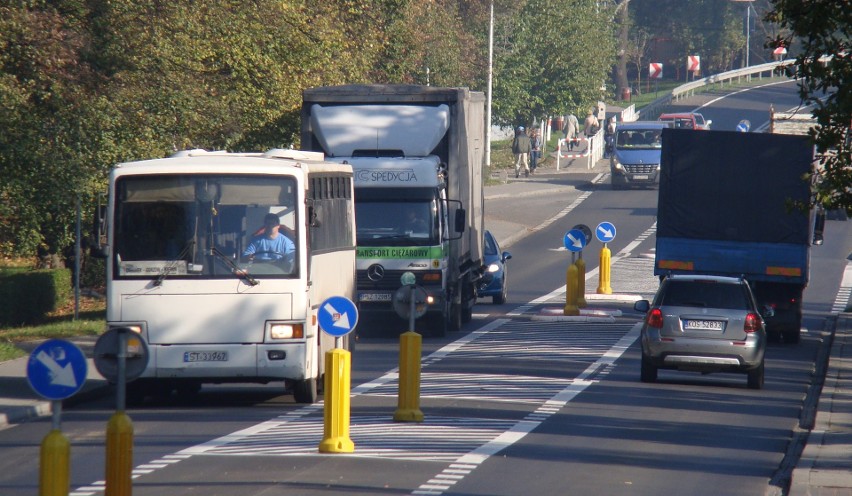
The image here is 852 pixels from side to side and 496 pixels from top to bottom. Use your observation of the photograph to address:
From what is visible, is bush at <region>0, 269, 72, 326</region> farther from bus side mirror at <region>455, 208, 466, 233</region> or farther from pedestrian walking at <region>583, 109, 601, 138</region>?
pedestrian walking at <region>583, 109, 601, 138</region>

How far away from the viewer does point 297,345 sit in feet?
51.3

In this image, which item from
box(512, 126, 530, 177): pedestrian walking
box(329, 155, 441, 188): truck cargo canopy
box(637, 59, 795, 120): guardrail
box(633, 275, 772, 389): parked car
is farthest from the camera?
box(637, 59, 795, 120): guardrail

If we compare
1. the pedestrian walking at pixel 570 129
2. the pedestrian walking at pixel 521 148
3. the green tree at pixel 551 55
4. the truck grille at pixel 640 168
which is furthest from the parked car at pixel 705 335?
the pedestrian walking at pixel 570 129

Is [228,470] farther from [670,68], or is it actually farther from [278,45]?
[670,68]

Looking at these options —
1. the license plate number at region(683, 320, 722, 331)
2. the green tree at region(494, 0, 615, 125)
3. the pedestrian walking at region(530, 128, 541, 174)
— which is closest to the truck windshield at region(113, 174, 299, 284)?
the license plate number at region(683, 320, 722, 331)

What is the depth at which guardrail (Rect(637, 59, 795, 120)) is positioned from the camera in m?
90.6

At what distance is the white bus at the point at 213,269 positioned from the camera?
1556cm

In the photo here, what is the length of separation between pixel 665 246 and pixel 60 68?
1141 centimetres

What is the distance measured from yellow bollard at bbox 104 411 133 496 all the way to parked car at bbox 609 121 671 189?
160 ft

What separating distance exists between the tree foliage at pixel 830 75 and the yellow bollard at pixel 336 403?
444 cm

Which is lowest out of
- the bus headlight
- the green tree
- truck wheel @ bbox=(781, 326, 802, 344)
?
truck wheel @ bbox=(781, 326, 802, 344)

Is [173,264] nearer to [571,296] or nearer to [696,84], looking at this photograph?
[571,296]

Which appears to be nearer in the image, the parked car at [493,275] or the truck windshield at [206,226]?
the truck windshield at [206,226]

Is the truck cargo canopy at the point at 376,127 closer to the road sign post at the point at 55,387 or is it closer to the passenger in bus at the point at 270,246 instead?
the passenger in bus at the point at 270,246
